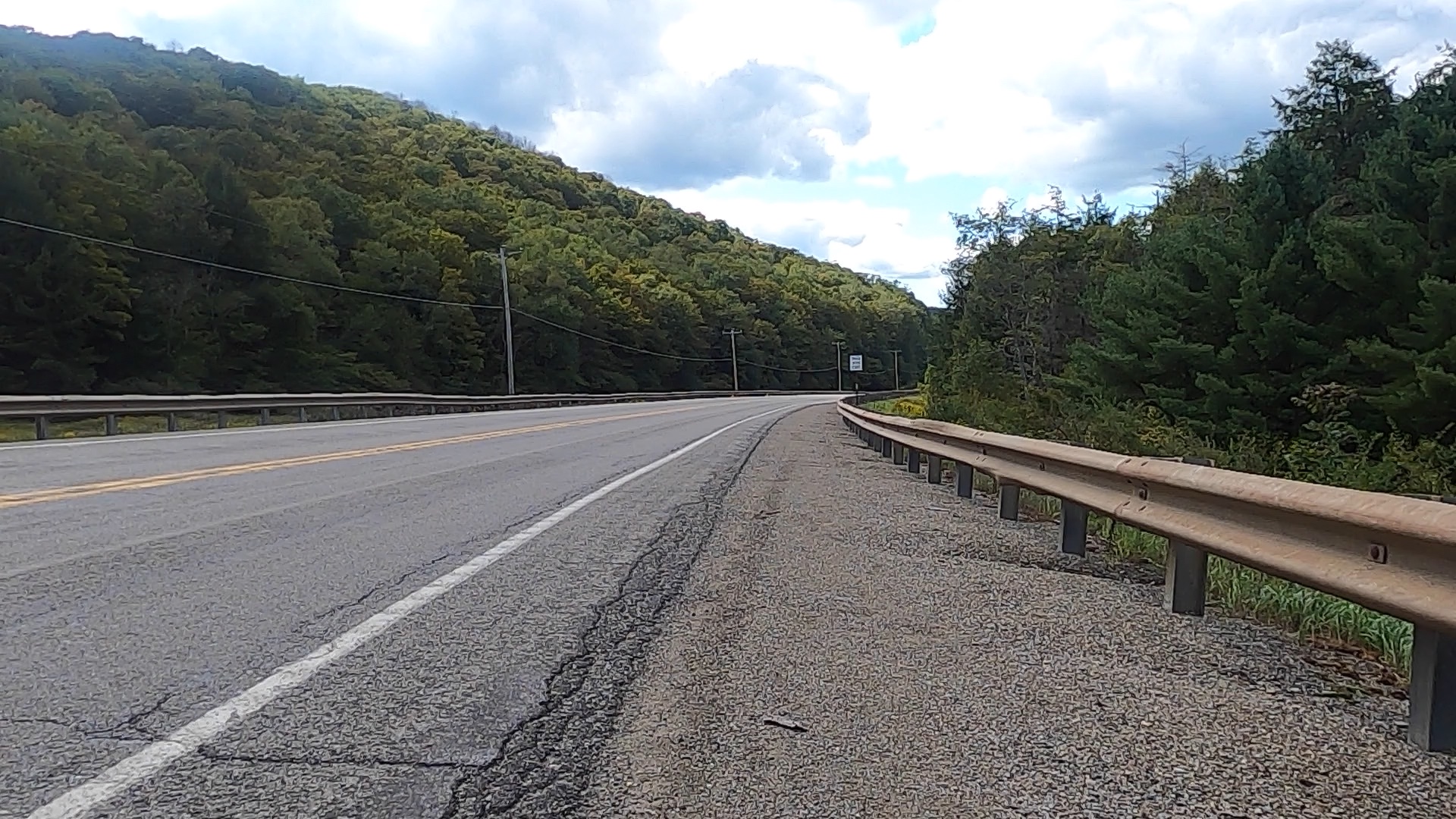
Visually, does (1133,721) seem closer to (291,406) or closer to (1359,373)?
(1359,373)

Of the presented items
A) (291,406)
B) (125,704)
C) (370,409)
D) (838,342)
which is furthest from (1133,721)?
(838,342)

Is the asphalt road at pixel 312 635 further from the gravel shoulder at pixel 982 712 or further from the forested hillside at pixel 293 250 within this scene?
the forested hillside at pixel 293 250

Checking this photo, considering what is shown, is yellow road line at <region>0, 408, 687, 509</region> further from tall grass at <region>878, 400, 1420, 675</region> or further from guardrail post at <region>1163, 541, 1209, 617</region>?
guardrail post at <region>1163, 541, 1209, 617</region>

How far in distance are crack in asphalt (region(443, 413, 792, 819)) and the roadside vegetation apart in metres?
5.70

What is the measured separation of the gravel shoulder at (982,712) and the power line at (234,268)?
4314cm

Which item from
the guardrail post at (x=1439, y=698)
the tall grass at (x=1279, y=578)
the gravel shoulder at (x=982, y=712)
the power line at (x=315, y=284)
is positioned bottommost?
the tall grass at (x=1279, y=578)

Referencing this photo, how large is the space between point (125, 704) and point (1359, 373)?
2417 cm

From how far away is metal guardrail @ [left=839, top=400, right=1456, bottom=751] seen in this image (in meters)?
3.31

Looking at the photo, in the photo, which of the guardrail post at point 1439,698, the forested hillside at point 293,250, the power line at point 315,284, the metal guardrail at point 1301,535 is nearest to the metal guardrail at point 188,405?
the forested hillside at point 293,250

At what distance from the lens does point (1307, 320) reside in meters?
23.6

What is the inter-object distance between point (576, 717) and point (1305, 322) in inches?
934

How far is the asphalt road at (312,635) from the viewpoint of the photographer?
3150 mm

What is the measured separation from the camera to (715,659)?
4.47 meters

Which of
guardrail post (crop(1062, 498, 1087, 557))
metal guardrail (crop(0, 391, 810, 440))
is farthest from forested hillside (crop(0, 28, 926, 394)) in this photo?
guardrail post (crop(1062, 498, 1087, 557))
